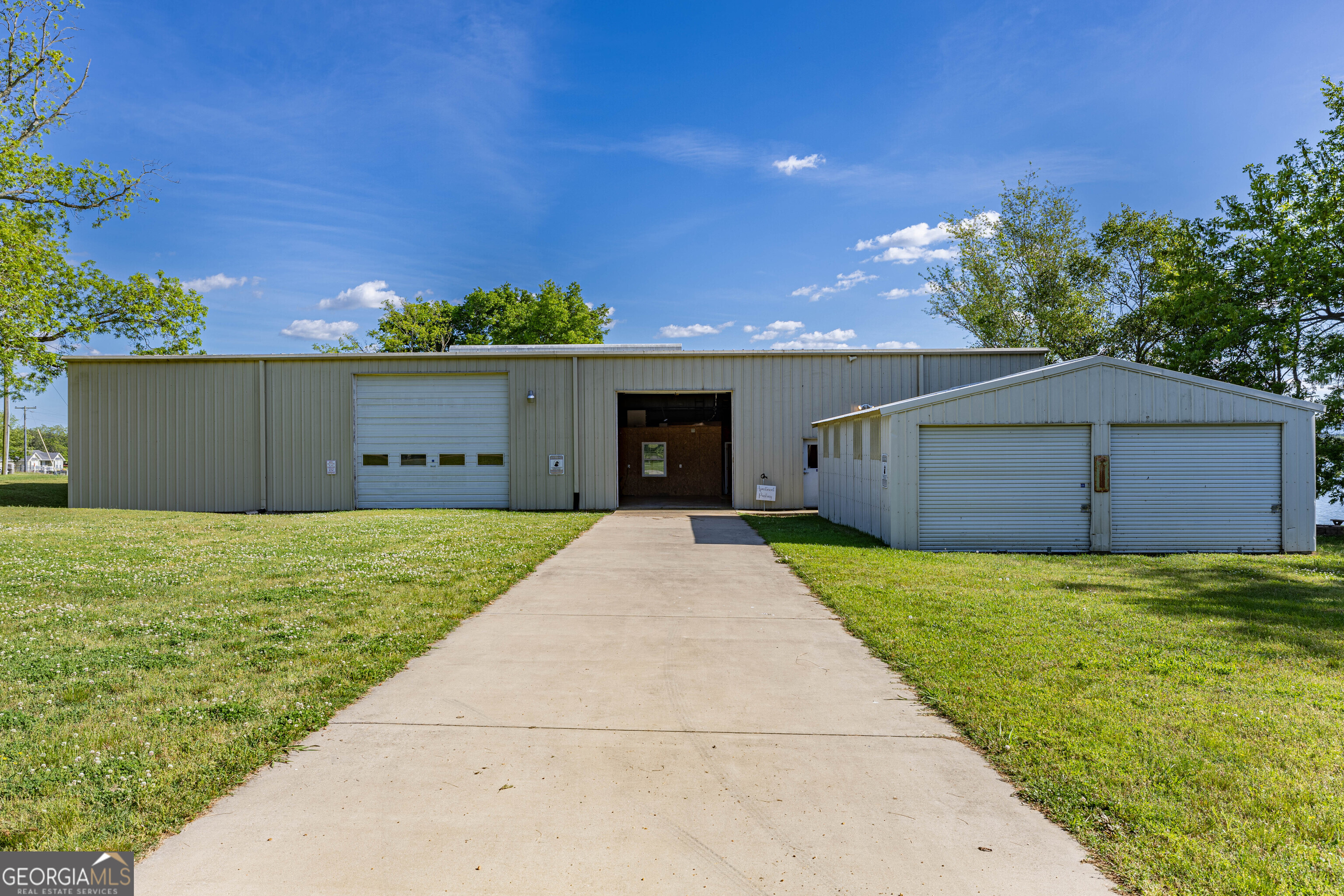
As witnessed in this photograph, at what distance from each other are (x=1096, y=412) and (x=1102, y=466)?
87 cm

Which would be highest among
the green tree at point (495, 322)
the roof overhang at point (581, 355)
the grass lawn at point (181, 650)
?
the green tree at point (495, 322)

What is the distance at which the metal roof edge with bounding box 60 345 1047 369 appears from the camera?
57.5 ft

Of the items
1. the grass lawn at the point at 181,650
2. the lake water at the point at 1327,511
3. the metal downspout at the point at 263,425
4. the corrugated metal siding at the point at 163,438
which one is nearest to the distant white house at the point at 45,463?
the corrugated metal siding at the point at 163,438

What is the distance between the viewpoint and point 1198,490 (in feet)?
36.2

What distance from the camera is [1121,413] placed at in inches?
426

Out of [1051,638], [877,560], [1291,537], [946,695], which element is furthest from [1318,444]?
[946,695]

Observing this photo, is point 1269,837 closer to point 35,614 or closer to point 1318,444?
point 35,614

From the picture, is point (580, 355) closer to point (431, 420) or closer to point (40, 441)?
point (431, 420)

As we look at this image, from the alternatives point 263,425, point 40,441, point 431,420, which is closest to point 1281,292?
point 431,420

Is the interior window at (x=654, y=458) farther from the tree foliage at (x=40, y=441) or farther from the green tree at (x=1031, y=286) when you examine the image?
the tree foliage at (x=40, y=441)

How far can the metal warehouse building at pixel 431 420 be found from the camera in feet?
58.0

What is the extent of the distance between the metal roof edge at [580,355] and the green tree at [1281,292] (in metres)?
6.26

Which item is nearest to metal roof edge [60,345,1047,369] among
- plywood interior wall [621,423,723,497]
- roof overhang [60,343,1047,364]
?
roof overhang [60,343,1047,364]

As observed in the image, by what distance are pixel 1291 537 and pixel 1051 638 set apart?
8894mm
